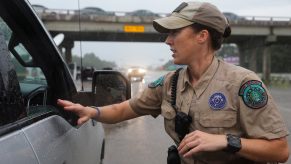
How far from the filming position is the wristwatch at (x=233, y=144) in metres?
2.29

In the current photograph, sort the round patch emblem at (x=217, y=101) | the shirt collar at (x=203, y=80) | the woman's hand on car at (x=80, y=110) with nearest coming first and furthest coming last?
the round patch emblem at (x=217, y=101) < the shirt collar at (x=203, y=80) < the woman's hand on car at (x=80, y=110)

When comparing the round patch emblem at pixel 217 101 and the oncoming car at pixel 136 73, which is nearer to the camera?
the round patch emblem at pixel 217 101

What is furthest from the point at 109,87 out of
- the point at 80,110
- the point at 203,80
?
the point at 203,80

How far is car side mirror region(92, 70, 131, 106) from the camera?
3.17 metres

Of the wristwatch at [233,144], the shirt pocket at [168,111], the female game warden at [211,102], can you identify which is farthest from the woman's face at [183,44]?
the wristwatch at [233,144]

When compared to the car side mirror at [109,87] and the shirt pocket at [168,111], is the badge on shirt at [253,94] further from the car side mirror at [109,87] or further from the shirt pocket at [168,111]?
the car side mirror at [109,87]

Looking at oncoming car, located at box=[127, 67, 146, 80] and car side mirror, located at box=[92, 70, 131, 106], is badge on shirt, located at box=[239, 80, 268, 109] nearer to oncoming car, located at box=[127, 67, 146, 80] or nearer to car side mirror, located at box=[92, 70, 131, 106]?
car side mirror, located at box=[92, 70, 131, 106]

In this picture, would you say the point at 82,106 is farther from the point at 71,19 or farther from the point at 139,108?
the point at 71,19

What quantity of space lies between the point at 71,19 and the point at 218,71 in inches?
1522

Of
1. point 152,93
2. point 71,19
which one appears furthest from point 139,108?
point 71,19

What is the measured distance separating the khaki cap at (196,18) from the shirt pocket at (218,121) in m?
0.43

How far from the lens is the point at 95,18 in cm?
4178

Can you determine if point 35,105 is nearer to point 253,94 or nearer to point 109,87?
point 109,87

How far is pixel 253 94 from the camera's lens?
236cm
